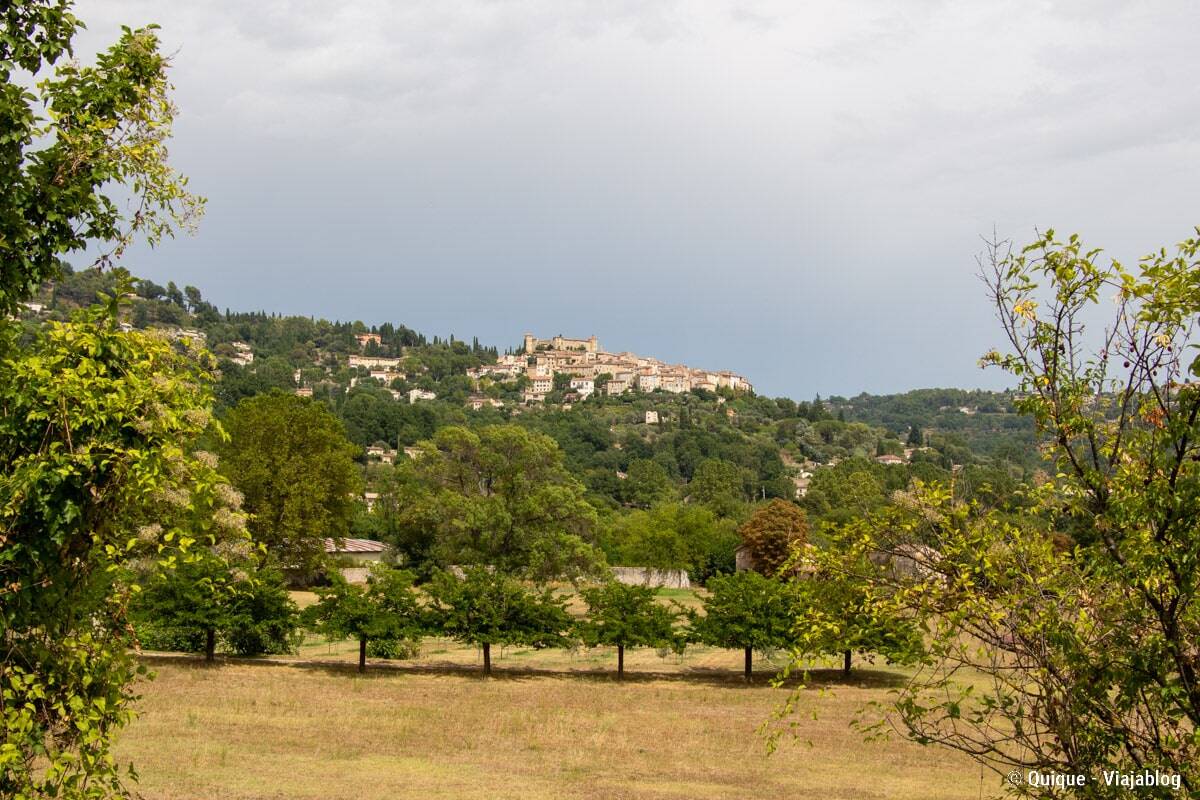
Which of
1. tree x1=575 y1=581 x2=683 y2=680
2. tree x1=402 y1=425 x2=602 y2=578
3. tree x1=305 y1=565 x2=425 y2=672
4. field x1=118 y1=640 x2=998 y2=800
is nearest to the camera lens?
field x1=118 y1=640 x2=998 y2=800

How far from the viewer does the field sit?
1634cm

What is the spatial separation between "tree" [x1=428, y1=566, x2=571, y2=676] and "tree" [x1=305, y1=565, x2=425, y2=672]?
0.81 m

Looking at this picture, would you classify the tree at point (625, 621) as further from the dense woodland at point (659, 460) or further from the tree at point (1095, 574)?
the tree at point (1095, 574)

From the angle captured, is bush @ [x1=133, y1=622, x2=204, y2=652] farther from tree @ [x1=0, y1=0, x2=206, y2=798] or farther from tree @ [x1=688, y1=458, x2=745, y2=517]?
tree @ [x1=688, y1=458, x2=745, y2=517]

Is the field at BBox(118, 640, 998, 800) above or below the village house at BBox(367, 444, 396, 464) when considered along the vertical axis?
below

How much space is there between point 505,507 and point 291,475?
30.2 feet

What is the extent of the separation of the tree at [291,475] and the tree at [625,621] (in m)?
12.9

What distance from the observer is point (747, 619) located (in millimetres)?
29922

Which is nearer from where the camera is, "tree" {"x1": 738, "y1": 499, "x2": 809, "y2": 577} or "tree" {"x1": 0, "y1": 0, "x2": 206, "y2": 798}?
"tree" {"x1": 0, "y1": 0, "x2": 206, "y2": 798}

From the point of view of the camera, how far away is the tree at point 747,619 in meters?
29.8

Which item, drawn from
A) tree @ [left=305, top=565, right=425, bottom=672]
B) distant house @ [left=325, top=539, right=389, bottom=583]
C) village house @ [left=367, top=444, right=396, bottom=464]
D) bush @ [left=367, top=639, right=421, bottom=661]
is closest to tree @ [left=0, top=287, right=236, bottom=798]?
tree @ [left=305, top=565, right=425, bottom=672]

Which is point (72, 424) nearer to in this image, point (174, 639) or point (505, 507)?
point (174, 639)

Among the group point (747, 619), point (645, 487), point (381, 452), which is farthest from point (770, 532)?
point (381, 452)

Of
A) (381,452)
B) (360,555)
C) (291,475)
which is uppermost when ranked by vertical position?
(291,475)
